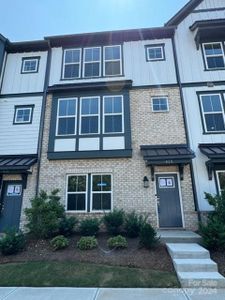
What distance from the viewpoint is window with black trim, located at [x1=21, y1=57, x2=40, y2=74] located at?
12.4 m

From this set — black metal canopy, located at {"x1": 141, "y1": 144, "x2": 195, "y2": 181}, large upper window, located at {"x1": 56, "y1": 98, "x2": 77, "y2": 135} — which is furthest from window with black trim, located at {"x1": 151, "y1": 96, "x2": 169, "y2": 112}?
large upper window, located at {"x1": 56, "y1": 98, "x2": 77, "y2": 135}

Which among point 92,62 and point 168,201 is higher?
point 92,62

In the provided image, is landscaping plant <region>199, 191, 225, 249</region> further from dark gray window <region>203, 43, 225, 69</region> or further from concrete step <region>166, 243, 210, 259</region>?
dark gray window <region>203, 43, 225, 69</region>

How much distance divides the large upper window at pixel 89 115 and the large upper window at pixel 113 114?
0.47 meters

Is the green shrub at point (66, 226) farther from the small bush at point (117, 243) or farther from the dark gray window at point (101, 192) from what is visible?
the small bush at point (117, 243)

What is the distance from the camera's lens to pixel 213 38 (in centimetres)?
1183

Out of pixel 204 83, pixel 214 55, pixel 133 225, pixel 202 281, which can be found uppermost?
pixel 214 55

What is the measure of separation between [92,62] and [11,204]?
8.93m

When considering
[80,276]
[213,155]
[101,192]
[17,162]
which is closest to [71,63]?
[17,162]

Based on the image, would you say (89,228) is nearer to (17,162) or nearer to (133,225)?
(133,225)

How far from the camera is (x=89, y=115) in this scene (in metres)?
11.1

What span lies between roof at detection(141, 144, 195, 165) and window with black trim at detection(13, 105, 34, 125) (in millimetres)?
6457

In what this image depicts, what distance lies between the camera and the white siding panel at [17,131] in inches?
428

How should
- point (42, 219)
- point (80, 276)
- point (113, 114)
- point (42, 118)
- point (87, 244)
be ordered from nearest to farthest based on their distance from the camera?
point (80, 276) → point (87, 244) → point (42, 219) → point (113, 114) → point (42, 118)
